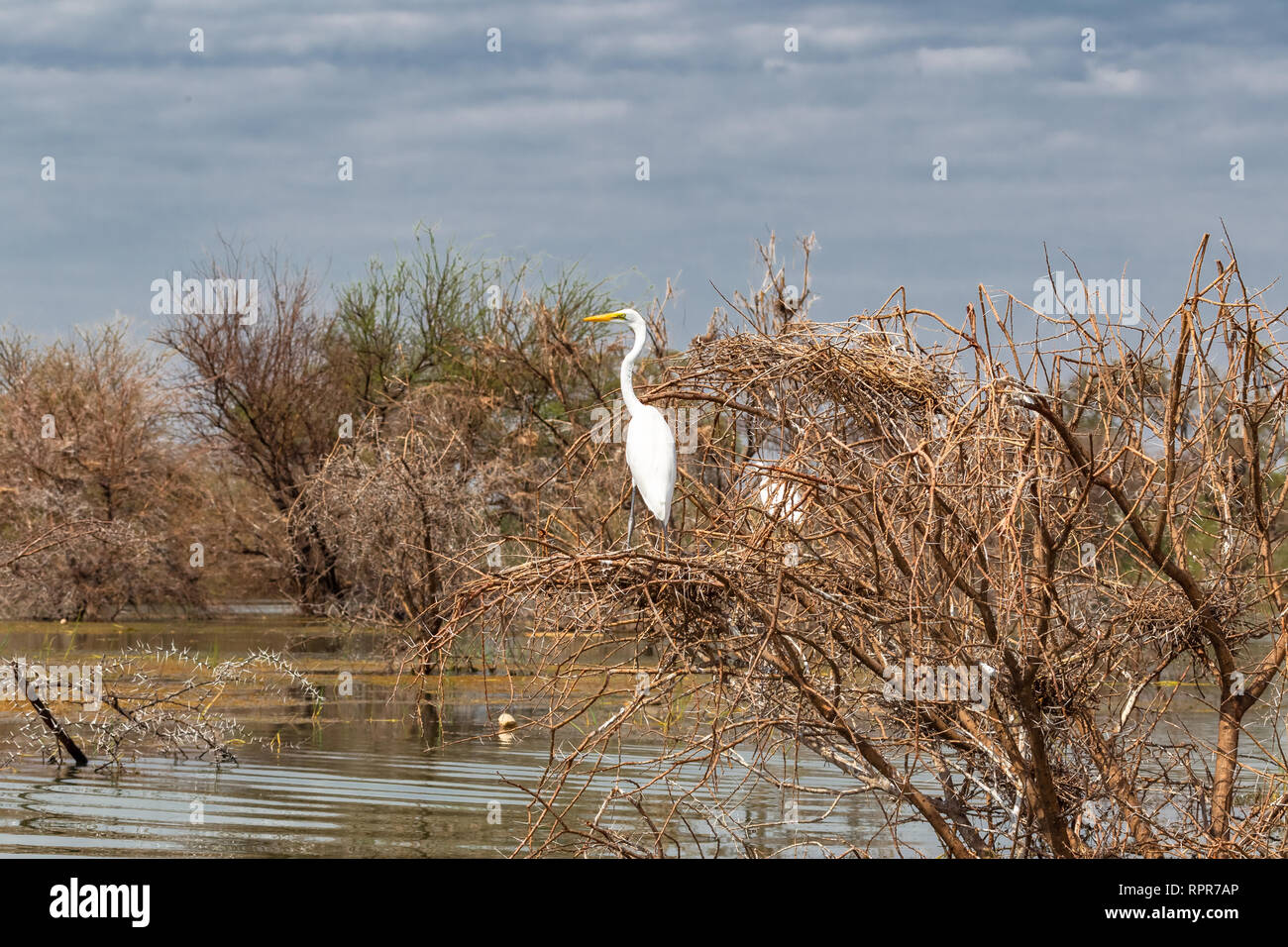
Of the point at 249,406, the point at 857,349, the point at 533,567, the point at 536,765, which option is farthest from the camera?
the point at 249,406

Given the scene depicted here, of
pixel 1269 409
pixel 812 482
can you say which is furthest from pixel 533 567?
pixel 1269 409

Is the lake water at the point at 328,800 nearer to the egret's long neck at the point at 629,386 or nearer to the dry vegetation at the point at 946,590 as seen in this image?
the dry vegetation at the point at 946,590

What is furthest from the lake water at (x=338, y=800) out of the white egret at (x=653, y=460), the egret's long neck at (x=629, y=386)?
the egret's long neck at (x=629, y=386)

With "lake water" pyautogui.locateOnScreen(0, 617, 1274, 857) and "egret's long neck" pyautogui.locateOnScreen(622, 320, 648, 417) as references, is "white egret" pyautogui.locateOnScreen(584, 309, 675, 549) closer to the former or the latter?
"egret's long neck" pyautogui.locateOnScreen(622, 320, 648, 417)

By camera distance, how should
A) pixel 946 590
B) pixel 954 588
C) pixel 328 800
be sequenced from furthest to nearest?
pixel 328 800, pixel 954 588, pixel 946 590

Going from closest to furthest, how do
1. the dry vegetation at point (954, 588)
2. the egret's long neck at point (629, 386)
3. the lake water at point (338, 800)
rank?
the dry vegetation at point (954, 588) < the egret's long neck at point (629, 386) < the lake water at point (338, 800)

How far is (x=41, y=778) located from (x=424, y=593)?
5940 millimetres

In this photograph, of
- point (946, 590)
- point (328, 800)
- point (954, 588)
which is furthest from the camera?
point (328, 800)

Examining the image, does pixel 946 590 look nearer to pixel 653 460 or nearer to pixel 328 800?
pixel 653 460

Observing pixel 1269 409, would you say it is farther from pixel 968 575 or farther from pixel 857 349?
pixel 857 349

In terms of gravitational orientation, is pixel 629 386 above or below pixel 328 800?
above

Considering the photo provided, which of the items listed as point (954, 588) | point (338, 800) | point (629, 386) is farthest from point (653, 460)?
point (338, 800)

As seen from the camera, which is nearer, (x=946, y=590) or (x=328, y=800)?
(x=946, y=590)
